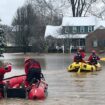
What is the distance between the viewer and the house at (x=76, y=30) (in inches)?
3504

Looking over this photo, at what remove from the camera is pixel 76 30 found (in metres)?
A: 91.2

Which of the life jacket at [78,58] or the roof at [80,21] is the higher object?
the roof at [80,21]

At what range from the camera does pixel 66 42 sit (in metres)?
86.7

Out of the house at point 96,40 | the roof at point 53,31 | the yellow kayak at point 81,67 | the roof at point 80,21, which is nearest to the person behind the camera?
the yellow kayak at point 81,67

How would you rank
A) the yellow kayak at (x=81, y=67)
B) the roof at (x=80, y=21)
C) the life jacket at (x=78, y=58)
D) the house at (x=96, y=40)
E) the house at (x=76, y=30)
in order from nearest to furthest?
the yellow kayak at (x=81, y=67) < the life jacket at (x=78, y=58) < the house at (x=96, y=40) < the house at (x=76, y=30) < the roof at (x=80, y=21)

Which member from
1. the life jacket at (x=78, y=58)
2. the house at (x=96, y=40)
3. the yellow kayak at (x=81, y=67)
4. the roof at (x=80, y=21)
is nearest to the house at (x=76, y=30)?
the roof at (x=80, y=21)

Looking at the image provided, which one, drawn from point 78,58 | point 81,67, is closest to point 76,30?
point 78,58

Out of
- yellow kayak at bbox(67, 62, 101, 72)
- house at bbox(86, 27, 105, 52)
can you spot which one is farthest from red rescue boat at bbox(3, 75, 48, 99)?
house at bbox(86, 27, 105, 52)

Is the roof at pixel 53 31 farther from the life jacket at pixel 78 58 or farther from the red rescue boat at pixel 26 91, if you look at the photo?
the red rescue boat at pixel 26 91

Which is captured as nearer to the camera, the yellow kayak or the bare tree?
the yellow kayak

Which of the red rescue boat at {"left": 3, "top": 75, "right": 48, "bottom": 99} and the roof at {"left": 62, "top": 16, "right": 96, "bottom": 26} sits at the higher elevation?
Answer: the roof at {"left": 62, "top": 16, "right": 96, "bottom": 26}

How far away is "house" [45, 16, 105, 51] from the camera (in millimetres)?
89000

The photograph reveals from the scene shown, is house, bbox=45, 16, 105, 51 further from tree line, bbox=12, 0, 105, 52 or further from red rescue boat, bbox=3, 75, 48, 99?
red rescue boat, bbox=3, 75, 48, 99

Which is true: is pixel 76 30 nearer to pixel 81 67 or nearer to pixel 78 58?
pixel 78 58
